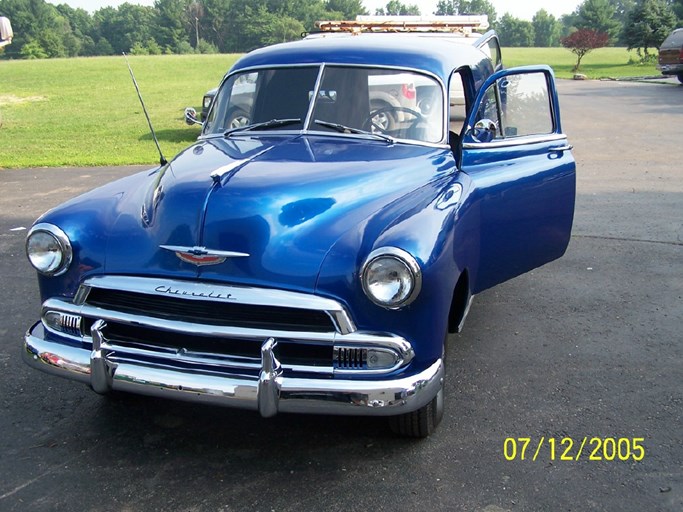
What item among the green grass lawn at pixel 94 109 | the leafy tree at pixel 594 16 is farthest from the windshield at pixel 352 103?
the leafy tree at pixel 594 16

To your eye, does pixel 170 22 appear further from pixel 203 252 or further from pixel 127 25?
pixel 203 252

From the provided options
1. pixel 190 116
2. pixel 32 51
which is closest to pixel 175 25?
pixel 32 51

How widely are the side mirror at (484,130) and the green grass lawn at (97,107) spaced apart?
875 cm

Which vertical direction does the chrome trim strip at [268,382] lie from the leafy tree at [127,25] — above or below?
below

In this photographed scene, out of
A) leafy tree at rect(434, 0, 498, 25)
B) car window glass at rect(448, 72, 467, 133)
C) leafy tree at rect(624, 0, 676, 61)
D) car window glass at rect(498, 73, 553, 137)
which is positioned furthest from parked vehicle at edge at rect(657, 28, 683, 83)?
leafy tree at rect(434, 0, 498, 25)

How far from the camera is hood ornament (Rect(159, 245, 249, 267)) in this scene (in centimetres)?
313

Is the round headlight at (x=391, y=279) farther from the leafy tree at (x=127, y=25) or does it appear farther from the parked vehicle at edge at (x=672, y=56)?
the leafy tree at (x=127, y=25)

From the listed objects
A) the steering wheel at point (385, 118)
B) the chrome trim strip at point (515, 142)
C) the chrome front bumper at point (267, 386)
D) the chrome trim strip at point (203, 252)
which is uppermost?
the steering wheel at point (385, 118)

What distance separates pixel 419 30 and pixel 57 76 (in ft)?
93.0

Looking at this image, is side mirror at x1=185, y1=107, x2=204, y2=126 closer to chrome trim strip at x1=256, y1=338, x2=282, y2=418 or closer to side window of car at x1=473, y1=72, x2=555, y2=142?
side window of car at x1=473, y1=72, x2=555, y2=142

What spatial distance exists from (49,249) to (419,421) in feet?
6.41

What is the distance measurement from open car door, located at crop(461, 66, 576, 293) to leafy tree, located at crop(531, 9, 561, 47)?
417 feet
